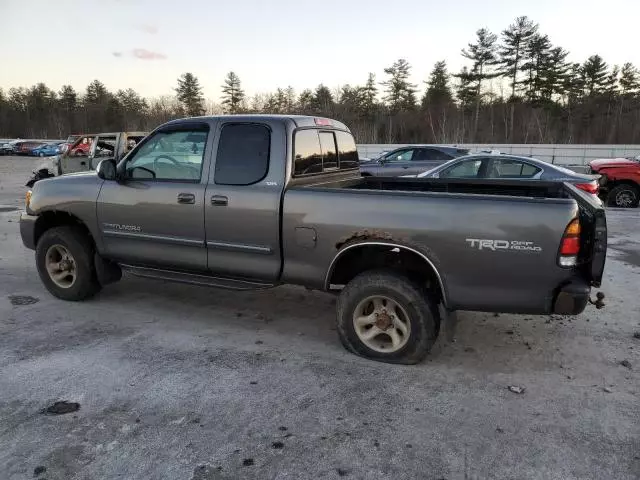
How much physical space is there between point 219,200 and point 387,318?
175 centimetres

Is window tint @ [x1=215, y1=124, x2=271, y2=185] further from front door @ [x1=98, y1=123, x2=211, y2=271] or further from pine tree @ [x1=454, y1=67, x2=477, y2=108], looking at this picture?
pine tree @ [x1=454, y1=67, x2=477, y2=108]

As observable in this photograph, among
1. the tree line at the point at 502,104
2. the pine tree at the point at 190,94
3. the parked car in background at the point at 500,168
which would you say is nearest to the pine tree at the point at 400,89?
the tree line at the point at 502,104

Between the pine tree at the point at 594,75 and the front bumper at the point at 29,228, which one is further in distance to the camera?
the pine tree at the point at 594,75

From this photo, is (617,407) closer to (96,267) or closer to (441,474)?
(441,474)

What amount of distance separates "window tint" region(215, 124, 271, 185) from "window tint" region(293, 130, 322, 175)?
26 cm

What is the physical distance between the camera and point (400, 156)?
14.0 m

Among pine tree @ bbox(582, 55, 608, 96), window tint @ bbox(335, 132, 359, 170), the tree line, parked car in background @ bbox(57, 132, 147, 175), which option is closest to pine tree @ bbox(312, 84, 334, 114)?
the tree line

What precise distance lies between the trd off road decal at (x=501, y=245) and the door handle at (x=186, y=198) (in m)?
2.40

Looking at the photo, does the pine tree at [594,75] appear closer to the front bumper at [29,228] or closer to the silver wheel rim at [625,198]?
the silver wheel rim at [625,198]

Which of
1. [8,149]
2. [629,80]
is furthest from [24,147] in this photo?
[629,80]

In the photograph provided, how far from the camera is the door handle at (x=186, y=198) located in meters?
4.49

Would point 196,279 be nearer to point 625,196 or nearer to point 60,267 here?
point 60,267

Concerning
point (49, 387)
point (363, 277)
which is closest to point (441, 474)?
point (363, 277)

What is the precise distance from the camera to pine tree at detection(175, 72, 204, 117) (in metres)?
79.2
